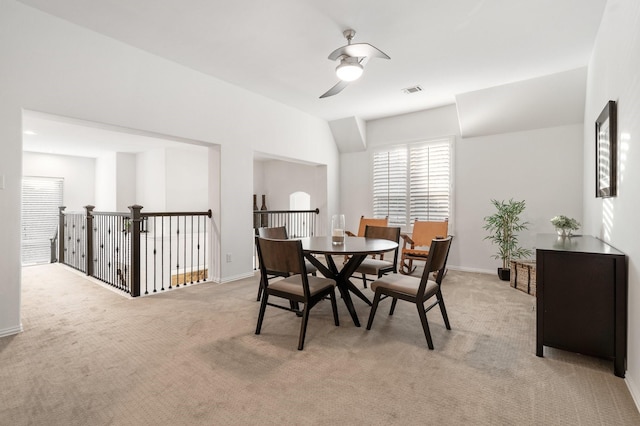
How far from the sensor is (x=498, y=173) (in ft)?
16.1

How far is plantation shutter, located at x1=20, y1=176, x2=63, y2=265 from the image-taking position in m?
7.15

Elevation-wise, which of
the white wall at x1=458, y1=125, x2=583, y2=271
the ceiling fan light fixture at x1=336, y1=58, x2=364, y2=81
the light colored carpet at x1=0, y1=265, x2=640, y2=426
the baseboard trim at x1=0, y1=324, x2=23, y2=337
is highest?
the ceiling fan light fixture at x1=336, y1=58, x2=364, y2=81

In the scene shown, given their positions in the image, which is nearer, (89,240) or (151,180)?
(89,240)

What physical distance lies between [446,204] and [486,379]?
12.5 ft

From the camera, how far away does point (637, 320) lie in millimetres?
1735

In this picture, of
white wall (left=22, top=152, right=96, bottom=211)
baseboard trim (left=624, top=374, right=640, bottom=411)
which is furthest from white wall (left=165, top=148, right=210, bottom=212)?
baseboard trim (left=624, top=374, right=640, bottom=411)

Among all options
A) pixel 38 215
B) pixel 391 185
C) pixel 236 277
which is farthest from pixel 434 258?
pixel 38 215

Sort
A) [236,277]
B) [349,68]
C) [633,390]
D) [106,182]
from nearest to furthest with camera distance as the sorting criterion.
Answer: [633,390]
[349,68]
[236,277]
[106,182]

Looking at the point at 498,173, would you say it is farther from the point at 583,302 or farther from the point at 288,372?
the point at 288,372

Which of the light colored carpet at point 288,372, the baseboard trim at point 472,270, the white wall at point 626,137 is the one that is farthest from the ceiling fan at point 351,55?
the baseboard trim at point 472,270

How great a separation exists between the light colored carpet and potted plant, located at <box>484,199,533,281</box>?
1670 mm

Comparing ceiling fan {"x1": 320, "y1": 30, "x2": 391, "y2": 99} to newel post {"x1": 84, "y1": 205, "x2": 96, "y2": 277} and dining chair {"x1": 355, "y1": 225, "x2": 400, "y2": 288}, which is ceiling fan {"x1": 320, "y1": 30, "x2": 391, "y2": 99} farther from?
newel post {"x1": 84, "y1": 205, "x2": 96, "y2": 277}

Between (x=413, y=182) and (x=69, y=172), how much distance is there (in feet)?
27.6

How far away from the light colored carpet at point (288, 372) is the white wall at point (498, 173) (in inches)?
83.9
